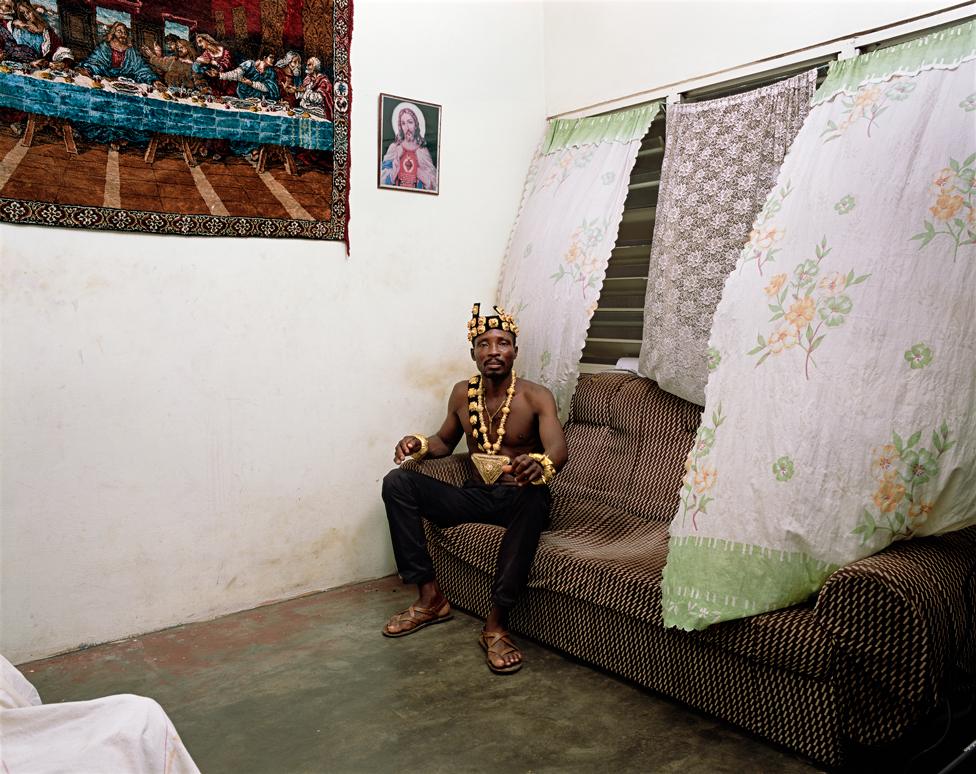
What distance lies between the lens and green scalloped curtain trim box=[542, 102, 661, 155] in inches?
149

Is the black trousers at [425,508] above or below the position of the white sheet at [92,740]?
below

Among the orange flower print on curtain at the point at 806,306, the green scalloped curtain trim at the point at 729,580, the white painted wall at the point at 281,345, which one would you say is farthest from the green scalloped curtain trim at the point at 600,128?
the green scalloped curtain trim at the point at 729,580

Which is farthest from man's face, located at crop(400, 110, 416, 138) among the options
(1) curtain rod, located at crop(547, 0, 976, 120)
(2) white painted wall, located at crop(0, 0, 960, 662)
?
(1) curtain rod, located at crop(547, 0, 976, 120)

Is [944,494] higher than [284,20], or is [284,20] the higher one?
[284,20]

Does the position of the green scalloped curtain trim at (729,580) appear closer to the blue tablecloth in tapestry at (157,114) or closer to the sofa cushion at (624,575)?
the sofa cushion at (624,575)

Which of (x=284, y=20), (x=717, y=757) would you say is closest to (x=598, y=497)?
(x=717, y=757)

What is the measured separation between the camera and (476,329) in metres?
3.53

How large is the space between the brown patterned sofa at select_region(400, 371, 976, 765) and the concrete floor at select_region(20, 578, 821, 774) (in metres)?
0.12

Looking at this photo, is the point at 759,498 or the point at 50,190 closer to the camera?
the point at 759,498

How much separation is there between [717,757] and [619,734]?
30cm

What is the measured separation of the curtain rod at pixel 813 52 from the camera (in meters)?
2.76

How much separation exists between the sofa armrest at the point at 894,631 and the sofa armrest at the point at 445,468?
1747 mm

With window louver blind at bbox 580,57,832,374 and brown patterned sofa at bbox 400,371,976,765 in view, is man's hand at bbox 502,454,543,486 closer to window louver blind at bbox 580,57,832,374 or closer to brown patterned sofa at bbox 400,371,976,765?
brown patterned sofa at bbox 400,371,976,765

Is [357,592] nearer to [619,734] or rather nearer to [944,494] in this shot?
[619,734]
